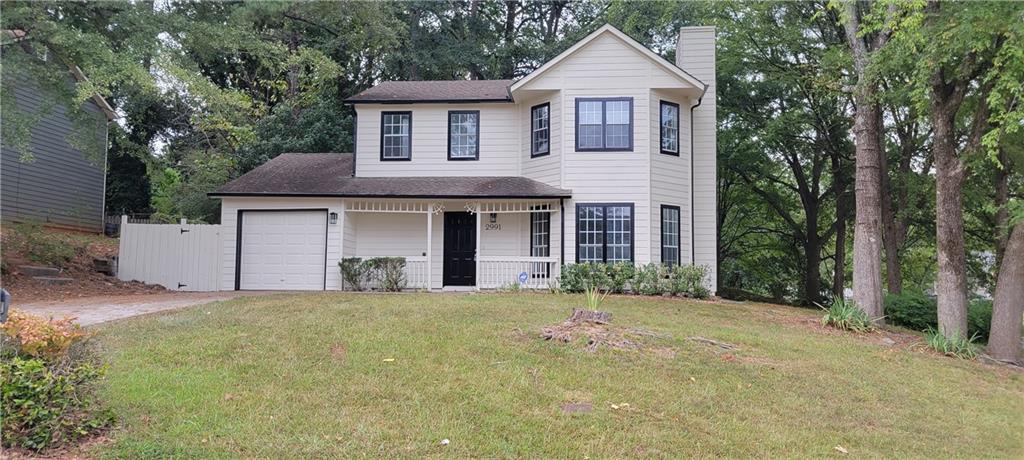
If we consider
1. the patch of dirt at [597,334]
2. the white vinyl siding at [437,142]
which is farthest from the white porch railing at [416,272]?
the patch of dirt at [597,334]

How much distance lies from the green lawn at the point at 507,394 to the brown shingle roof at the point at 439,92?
28.8 feet

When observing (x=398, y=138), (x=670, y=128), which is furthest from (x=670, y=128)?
(x=398, y=138)

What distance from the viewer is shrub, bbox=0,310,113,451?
422cm

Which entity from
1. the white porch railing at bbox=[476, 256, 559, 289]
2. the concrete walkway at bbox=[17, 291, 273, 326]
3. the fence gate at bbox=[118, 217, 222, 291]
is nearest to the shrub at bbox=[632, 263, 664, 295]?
the white porch railing at bbox=[476, 256, 559, 289]

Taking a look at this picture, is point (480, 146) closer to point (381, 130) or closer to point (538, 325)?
point (381, 130)

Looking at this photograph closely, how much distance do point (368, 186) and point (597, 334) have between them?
996 cm

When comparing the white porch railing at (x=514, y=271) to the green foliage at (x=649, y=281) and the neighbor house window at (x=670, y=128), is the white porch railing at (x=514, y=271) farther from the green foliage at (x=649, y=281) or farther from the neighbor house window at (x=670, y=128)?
the neighbor house window at (x=670, y=128)

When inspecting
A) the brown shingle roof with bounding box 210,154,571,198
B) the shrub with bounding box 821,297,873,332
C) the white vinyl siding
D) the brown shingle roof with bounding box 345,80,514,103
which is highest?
the brown shingle roof with bounding box 345,80,514,103

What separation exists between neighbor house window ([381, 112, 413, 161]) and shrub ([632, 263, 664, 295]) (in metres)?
7.12

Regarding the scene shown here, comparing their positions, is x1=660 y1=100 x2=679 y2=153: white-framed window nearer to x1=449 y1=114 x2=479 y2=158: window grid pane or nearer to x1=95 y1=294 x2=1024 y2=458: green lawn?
x1=449 y1=114 x2=479 y2=158: window grid pane

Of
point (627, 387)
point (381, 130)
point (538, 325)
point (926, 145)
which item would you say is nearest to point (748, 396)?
point (627, 387)

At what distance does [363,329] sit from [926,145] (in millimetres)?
20081

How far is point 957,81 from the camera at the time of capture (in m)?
10.7

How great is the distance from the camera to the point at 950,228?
10938 millimetres
